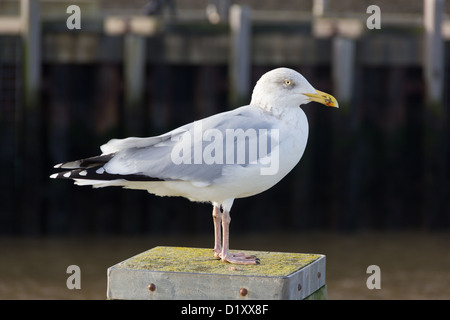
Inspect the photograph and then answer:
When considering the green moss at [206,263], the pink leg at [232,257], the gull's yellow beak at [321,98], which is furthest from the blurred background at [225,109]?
the gull's yellow beak at [321,98]

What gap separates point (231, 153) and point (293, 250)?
6546 mm

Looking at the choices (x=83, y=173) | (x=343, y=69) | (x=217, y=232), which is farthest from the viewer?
(x=343, y=69)

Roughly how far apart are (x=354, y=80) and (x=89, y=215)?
4453 millimetres

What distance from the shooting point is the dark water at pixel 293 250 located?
10.7 meters

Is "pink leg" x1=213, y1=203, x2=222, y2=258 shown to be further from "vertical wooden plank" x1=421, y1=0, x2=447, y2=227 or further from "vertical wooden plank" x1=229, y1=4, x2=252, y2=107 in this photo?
"vertical wooden plank" x1=421, y1=0, x2=447, y2=227

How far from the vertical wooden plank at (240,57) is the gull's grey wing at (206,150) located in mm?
6647

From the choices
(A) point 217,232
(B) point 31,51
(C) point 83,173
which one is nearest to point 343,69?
(B) point 31,51

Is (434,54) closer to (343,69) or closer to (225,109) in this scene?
(343,69)

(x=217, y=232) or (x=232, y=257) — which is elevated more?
(x=217, y=232)

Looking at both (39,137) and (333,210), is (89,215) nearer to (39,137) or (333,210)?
(39,137)

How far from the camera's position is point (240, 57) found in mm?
12703

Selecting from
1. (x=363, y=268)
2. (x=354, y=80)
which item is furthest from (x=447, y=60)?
(x=363, y=268)

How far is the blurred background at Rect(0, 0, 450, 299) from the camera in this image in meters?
12.7

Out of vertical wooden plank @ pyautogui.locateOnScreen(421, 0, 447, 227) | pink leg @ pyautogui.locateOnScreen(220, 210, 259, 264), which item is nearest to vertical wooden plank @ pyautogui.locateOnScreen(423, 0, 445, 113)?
vertical wooden plank @ pyautogui.locateOnScreen(421, 0, 447, 227)
